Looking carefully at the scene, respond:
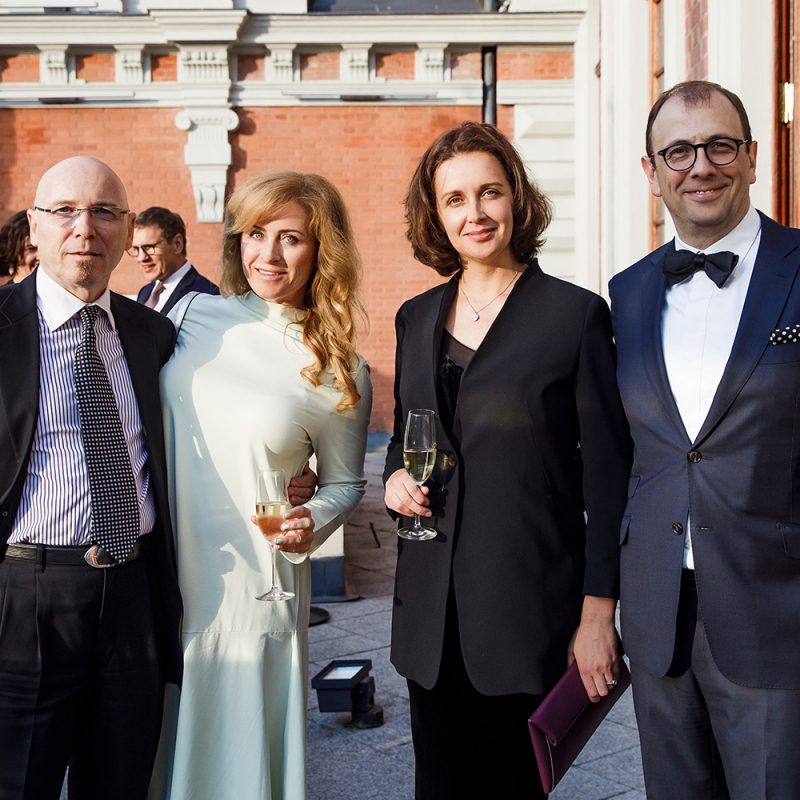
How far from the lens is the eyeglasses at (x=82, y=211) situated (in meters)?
2.16

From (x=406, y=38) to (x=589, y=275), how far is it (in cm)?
336

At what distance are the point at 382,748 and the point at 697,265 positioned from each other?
2433 mm

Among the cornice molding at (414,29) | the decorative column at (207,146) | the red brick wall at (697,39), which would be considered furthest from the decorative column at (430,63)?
the red brick wall at (697,39)

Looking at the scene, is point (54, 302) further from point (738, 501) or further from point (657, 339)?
point (738, 501)

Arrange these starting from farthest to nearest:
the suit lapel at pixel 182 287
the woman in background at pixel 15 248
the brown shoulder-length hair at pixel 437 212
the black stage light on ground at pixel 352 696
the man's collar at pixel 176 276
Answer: the man's collar at pixel 176 276, the suit lapel at pixel 182 287, the woman in background at pixel 15 248, the black stage light on ground at pixel 352 696, the brown shoulder-length hair at pixel 437 212

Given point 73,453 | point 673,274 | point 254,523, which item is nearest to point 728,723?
point 673,274

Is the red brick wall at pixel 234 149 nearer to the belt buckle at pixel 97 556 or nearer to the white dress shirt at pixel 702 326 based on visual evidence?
the white dress shirt at pixel 702 326

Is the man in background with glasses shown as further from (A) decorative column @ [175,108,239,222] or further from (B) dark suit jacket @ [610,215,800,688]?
(A) decorative column @ [175,108,239,222]

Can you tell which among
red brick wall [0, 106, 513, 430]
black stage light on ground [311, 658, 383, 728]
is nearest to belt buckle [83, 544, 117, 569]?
black stage light on ground [311, 658, 383, 728]

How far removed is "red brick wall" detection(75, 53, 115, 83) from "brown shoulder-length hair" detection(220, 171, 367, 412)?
→ 26.9ft

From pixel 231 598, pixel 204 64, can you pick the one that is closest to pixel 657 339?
pixel 231 598

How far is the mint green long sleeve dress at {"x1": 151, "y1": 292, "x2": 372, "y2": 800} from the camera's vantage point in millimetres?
2273

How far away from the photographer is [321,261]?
2.51 meters

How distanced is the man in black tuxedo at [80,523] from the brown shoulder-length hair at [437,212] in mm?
805
